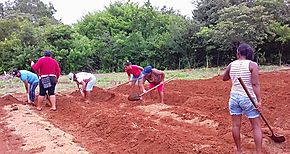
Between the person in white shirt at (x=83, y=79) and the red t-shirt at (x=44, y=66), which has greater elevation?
the red t-shirt at (x=44, y=66)

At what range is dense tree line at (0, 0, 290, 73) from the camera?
2722 cm

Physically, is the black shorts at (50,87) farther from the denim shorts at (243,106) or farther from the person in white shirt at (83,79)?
the denim shorts at (243,106)

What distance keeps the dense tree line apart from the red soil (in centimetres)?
1396

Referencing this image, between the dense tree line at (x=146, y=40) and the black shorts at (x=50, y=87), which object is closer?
the black shorts at (x=50, y=87)

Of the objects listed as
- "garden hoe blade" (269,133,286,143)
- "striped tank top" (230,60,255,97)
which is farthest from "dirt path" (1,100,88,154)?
"garden hoe blade" (269,133,286,143)

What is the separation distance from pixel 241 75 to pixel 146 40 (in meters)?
24.8

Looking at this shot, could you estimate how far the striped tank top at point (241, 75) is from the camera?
6.02m

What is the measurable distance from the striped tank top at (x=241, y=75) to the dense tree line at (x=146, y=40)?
1925cm

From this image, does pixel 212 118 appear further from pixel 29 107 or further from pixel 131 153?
pixel 29 107

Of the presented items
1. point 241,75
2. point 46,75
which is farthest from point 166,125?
point 46,75

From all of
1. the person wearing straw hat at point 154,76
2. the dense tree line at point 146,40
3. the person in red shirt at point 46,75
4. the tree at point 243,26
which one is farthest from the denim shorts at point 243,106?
the dense tree line at point 146,40

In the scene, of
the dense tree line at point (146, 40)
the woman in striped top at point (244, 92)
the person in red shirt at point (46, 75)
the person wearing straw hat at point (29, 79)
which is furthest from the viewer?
the dense tree line at point (146, 40)

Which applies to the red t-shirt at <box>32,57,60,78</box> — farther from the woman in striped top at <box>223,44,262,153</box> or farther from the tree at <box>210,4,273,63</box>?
the tree at <box>210,4,273,63</box>

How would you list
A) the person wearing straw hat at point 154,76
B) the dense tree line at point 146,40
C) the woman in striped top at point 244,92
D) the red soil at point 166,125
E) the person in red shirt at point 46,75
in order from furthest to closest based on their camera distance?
the dense tree line at point 146,40 < the person in red shirt at point 46,75 < the person wearing straw hat at point 154,76 < the red soil at point 166,125 < the woman in striped top at point 244,92
